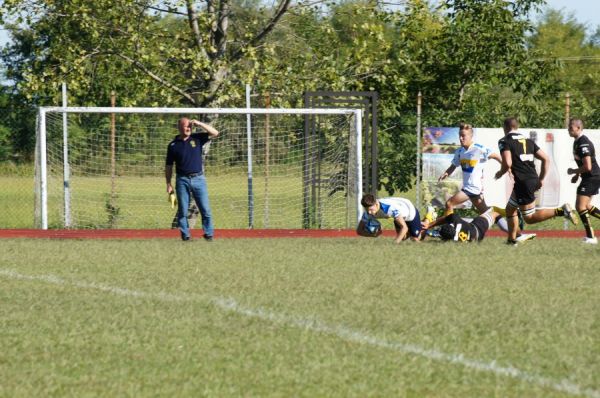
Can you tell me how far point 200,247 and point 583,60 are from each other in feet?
222

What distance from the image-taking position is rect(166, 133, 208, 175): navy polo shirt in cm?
1786

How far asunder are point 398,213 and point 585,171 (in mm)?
2747

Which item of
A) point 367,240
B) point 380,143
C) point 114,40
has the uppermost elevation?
point 114,40

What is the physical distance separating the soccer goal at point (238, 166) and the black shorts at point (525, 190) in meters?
5.10

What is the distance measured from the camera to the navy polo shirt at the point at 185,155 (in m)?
17.9

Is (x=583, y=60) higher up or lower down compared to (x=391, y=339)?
higher up

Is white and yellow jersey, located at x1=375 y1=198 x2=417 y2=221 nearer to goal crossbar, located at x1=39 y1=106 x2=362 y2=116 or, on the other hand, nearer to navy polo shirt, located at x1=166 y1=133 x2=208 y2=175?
navy polo shirt, located at x1=166 y1=133 x2=208 y2=175

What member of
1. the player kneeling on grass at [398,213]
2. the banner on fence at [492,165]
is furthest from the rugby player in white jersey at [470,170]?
the banner on fence at [492,165]

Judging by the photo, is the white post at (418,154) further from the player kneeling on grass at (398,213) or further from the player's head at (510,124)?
the player's head at (510,124)

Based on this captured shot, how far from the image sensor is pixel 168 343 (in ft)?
25.6

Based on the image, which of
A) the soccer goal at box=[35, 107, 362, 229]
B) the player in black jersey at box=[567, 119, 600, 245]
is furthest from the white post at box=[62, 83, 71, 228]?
the player in black jersey at box=[567, 119, 600, 245]

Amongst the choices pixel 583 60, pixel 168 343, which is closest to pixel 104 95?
pixel 168 343

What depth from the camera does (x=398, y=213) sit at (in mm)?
16656

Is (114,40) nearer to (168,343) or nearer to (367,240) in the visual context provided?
(367,240)
